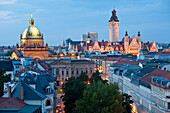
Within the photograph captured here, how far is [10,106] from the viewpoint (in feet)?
152

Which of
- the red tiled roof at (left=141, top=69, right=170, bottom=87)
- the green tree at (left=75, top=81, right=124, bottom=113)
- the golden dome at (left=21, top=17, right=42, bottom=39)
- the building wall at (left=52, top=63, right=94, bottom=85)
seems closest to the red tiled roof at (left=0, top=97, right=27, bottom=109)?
the green tree at (left=75, top=81, right=124, bottom=113)

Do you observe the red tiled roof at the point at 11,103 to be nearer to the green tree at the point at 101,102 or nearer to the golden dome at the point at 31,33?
the green tree at the point at 101,102

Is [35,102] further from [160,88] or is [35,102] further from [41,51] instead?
[41,51]

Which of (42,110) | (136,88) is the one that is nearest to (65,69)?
(136,88)

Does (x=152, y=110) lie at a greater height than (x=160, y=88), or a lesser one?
lesser

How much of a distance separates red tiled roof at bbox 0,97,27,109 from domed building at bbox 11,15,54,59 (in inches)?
5042

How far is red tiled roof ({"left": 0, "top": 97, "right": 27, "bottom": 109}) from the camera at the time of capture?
152 feet

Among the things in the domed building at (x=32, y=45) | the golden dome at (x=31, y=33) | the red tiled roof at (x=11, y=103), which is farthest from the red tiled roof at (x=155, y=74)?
the golden dome at (x=31, y=33)

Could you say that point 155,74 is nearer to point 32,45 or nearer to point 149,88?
point 149,88

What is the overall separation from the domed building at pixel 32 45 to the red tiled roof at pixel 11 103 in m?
128

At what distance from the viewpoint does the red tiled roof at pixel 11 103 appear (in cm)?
4647

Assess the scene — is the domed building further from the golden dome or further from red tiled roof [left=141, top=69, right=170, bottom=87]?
red tiled roof [left=141, top=69, right=170, bottom=87]

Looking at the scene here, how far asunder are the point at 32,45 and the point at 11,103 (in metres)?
143

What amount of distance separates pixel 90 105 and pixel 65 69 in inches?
3515
